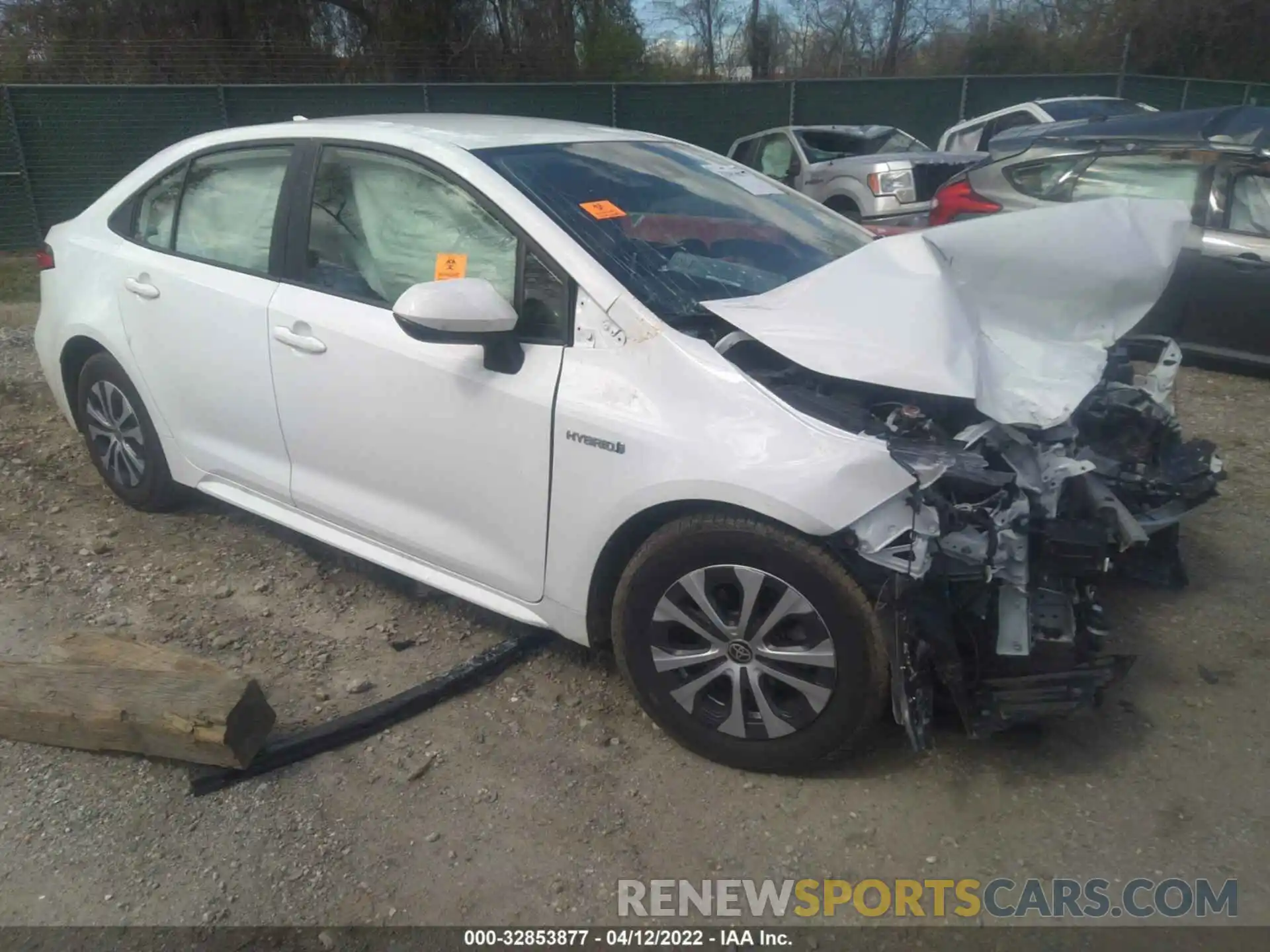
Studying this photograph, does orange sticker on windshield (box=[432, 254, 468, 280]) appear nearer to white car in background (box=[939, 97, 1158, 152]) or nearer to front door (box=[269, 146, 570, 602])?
front door (box=[269, 146, 570, 602])

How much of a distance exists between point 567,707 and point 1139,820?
1.64 metres

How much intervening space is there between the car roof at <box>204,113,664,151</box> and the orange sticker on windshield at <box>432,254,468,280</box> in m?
0.38

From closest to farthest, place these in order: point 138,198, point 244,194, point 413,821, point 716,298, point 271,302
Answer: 1. point 413,821
2. point 716,298
3. point 271,302
4. point 244,194
5. point 138,198

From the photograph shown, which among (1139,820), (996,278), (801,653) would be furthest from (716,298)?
(1139,820)

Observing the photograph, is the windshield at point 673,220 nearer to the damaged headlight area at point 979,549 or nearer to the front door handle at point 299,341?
the damaged headlight area at point 979,549

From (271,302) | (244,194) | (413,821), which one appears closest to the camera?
(413,821)

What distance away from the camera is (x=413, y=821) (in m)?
2.86

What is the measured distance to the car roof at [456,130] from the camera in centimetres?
354

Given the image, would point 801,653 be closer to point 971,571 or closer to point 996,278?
point 971,571

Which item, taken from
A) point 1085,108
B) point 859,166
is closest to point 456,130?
point 859,166

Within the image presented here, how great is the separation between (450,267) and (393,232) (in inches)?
13.5
